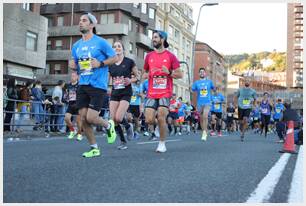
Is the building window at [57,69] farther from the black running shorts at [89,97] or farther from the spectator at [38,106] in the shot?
the black running shorts at [89,97]

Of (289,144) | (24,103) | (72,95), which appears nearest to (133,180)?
(289,144)

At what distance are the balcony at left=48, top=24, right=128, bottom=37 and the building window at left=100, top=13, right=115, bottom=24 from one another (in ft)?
→ 3.61

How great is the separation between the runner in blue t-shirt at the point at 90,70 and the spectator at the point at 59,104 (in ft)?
25.6

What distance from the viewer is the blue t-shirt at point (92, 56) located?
6242 millimetres

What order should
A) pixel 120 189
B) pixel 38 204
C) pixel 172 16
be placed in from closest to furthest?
pixel 38 204
pixel 120 189
pixel 172 16

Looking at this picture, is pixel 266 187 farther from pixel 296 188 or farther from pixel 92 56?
pixel 92 56

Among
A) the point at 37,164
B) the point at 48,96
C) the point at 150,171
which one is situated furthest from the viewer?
the point at 48,96

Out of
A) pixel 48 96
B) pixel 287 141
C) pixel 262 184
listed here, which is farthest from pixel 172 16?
pixel 262 184

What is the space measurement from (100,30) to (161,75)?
145ft

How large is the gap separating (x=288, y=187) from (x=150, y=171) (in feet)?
4.80

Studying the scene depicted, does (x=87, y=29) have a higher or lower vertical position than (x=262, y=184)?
higher

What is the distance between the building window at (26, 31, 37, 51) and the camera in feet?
109

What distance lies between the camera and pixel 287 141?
8531mm

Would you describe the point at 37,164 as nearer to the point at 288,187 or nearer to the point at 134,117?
the point at 288,187
